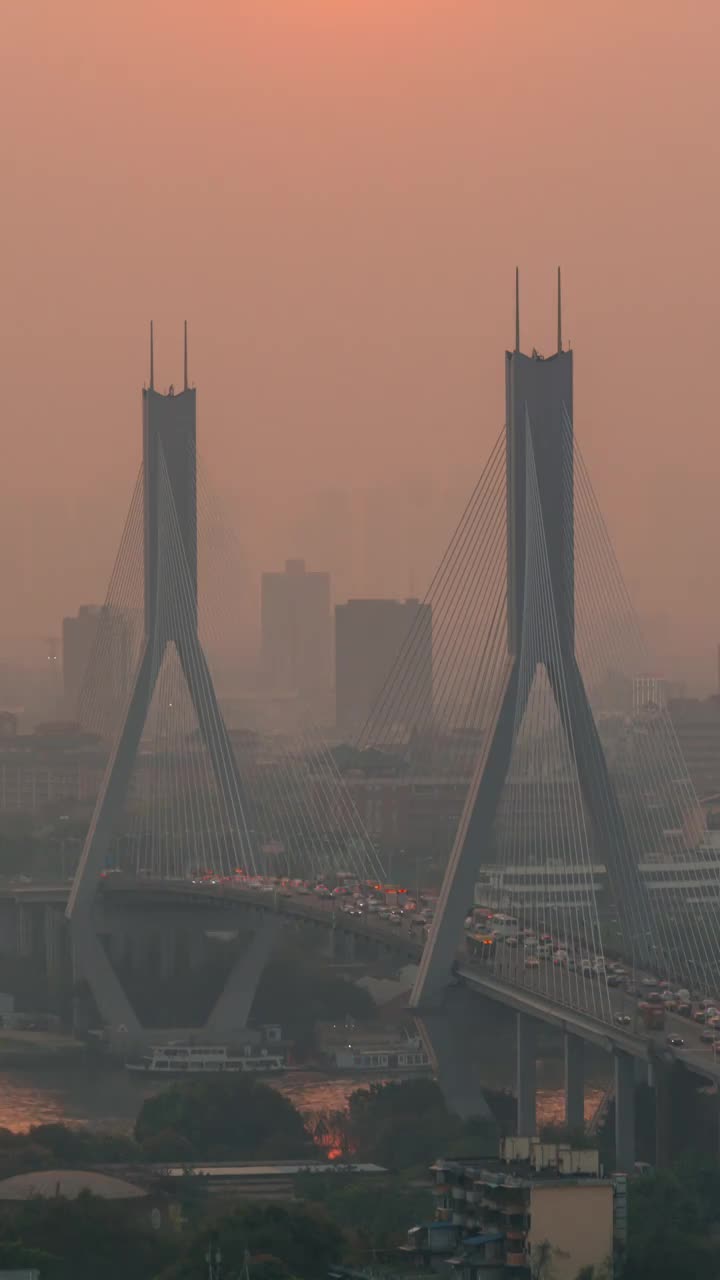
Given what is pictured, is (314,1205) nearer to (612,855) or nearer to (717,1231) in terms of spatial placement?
(717,1231)

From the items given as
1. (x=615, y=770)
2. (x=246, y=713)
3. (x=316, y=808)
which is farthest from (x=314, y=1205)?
(x=246, y=713)

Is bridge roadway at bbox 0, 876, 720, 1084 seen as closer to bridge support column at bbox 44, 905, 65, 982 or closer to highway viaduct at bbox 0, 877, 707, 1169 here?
highway viaduct at bbox 0, 877, 707, 1169

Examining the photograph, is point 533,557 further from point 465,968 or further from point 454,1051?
point 454,1051

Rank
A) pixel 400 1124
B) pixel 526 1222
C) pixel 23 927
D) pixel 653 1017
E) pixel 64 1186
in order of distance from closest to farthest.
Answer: pixel 526 1222, pixel 64 1186, pixel 653 1017, pixel 400 1124, pixel 23 927

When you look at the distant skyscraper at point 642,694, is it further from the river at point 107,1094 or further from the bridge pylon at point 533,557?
the bridge pylon at point 533,557

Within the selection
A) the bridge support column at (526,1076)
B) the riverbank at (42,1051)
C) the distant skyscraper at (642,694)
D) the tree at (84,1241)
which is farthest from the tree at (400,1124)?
the distant skyscraper at (642,694)

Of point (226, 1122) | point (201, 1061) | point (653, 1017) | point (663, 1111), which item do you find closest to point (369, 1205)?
point (663, 1111)

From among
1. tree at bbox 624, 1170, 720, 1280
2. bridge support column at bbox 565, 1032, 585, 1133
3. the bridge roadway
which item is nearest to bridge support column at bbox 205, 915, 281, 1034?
the bridge roadway

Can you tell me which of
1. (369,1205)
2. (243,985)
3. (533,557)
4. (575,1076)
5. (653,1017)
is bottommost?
(369,1205)
